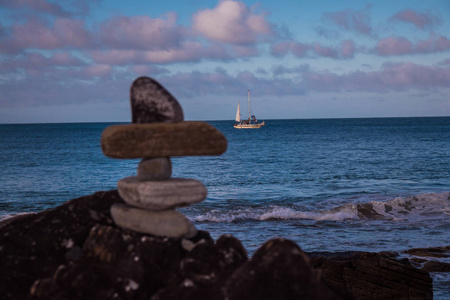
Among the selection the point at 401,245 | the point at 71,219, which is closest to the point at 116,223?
the point at 71,219

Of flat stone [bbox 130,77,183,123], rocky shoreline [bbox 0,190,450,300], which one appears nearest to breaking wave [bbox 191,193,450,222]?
rocky shoreline [bbox 0,190,450,300]

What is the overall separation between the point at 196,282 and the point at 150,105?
2.47 meters

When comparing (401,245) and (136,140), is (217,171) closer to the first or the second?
(401,245)

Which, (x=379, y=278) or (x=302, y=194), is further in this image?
(x=302, y=194)

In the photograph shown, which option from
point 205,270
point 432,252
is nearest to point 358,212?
point 432,252

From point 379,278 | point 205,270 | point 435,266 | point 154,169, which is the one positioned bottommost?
point 435,266

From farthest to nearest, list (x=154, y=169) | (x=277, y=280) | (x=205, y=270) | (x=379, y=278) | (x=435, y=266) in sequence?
(x=435, y=266) < (x=379, y=278) < (x=154, y=169) < (x=205, y=270) < (x=277, y=280)

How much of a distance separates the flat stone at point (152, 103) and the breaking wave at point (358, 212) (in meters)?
14.9

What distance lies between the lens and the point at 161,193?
5.89m

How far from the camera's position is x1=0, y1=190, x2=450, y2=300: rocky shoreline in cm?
466

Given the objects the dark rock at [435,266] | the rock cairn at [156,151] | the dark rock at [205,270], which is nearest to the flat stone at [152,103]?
the rock cairn at [156,151]

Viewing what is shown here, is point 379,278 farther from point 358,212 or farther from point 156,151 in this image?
point 358,212

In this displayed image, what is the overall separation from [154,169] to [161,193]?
0.41m

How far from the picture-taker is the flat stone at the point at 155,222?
235 inches
